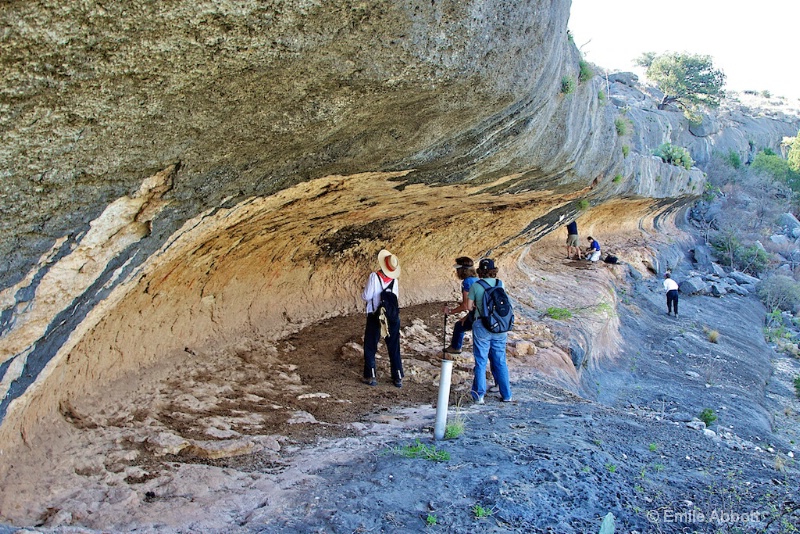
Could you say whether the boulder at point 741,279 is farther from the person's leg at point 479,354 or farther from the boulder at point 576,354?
the person's leg at point 479,354

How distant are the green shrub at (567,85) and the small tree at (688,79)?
3663cm

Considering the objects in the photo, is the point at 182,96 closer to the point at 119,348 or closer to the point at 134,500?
the point at 134,500

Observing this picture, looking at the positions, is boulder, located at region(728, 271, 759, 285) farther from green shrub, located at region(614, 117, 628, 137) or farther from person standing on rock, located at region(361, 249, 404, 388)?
person standing on rock, located at region(361, 249, 404, 388)

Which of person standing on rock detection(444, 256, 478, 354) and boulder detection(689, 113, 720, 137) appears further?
boulder detection(689, 113, 720, 137)

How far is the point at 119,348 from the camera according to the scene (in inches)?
196

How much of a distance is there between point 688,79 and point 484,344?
136 feet

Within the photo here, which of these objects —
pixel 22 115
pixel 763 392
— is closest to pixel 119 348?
pixel 22 115

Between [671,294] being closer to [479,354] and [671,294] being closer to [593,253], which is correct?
[593,253]

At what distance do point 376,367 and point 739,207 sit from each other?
1488 inches

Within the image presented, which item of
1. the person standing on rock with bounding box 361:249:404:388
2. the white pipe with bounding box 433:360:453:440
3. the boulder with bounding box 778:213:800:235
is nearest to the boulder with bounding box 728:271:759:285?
the boulder with bounding box 778:213:800:235

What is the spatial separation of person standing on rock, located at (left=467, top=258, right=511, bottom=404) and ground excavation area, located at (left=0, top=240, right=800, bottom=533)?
0.56 feet

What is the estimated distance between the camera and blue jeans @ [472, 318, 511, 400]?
5500 mm

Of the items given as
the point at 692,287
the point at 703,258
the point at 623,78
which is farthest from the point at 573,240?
the point at 623,78

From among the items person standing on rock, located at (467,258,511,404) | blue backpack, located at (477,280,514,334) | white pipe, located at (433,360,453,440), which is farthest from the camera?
person standing on rock, located at (467,258,511,404)
